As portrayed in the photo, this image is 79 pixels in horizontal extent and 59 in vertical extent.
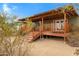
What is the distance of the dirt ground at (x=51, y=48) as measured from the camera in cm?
192

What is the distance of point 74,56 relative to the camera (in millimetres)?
1931

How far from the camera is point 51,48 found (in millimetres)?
1934

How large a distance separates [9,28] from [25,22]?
0.20m

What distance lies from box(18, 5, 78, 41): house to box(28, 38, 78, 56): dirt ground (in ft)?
0.25

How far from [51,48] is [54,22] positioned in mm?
311

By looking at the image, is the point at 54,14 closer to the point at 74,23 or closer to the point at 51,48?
the point at 74,23

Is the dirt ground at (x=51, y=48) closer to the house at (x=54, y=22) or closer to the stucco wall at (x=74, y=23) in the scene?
the house at (x=54, y=22)

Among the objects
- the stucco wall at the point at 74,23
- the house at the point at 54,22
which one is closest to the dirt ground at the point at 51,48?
the house at the point at 54,22

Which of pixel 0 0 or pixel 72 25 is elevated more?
pixel 0 0

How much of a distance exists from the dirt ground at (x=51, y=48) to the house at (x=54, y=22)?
8 cm

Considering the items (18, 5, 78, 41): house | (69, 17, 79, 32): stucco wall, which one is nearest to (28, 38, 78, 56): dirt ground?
(18, 5, 78, 41): house

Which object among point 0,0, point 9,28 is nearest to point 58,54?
point 9,28

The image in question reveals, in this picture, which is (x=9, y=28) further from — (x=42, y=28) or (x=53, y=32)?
(x=53, y=32)

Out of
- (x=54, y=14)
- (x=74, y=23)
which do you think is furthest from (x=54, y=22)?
(x=74, y=23)
